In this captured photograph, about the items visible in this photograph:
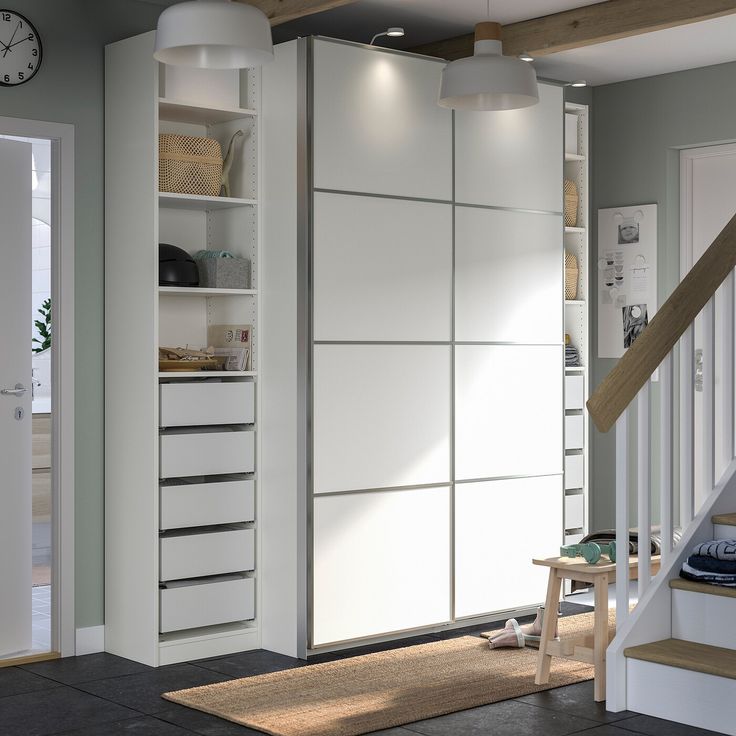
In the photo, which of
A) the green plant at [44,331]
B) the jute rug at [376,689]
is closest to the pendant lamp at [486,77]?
the jute rug at [376,689]

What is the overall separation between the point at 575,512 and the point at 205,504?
2.13m

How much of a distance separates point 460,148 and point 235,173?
995 millimetres

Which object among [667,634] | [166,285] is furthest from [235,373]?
[667,634]

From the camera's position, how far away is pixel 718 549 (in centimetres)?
385

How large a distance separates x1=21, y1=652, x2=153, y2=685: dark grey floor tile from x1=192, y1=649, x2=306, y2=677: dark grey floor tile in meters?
0.25

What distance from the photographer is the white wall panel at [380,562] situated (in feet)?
15.4

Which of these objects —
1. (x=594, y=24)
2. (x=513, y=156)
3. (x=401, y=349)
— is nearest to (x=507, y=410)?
(x=401, y=349)

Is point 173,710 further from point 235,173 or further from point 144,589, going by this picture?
point 235,173

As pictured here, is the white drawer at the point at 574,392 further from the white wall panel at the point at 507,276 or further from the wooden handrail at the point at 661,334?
the wooden handrail at the point at 661,334

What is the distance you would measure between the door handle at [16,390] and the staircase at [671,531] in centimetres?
225

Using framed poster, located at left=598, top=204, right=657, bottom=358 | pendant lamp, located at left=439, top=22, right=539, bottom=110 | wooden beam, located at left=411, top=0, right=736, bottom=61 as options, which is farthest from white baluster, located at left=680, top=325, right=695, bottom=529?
framed poster, located at left=598, top=204, right=657, bottom=358

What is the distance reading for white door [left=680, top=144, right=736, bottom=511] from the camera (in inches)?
240

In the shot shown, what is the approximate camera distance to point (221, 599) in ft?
15.5

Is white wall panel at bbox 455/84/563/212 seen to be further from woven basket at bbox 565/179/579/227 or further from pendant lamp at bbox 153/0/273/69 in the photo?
pendant lamp at bbox 153/0/273/69
